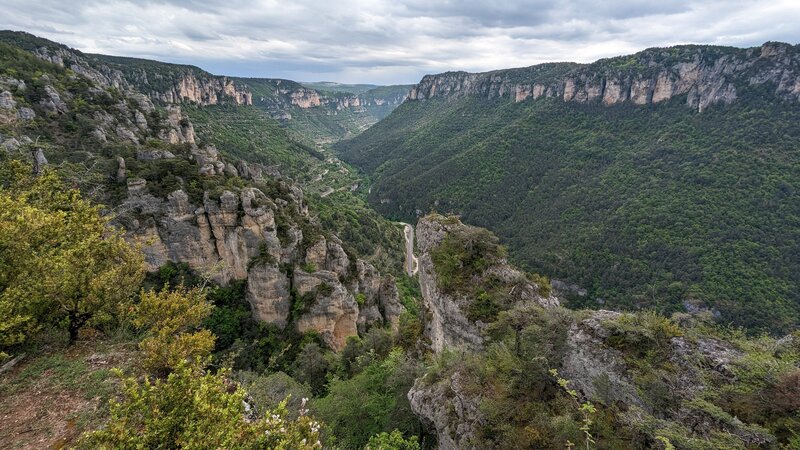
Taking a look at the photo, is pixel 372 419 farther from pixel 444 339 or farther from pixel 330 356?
pixel 330 356

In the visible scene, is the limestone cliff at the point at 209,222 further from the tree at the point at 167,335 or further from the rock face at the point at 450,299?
the tree at the point at 167,335

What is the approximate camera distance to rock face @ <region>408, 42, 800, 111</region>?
261ft

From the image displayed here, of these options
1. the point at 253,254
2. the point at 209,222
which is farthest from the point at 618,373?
the point at 209,222

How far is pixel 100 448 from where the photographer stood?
537cm

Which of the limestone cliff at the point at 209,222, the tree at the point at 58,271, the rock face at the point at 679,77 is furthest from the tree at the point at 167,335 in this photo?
the rock face at the point at 679,77

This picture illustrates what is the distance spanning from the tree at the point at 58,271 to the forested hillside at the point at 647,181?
3566cm

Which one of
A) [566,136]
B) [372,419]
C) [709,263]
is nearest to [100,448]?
[372,419]

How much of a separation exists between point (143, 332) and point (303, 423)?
8000mm

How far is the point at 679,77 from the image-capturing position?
321 ft

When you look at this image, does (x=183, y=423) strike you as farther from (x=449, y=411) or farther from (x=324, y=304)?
(x=324, y=304)

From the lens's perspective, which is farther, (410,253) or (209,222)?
(410,253)

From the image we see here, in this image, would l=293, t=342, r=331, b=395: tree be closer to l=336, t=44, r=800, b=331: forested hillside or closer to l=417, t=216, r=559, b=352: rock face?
l=417, t=216, r=559, b=352: rock face

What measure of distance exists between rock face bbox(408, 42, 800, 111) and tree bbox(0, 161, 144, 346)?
370ft

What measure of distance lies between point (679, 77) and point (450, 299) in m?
117
